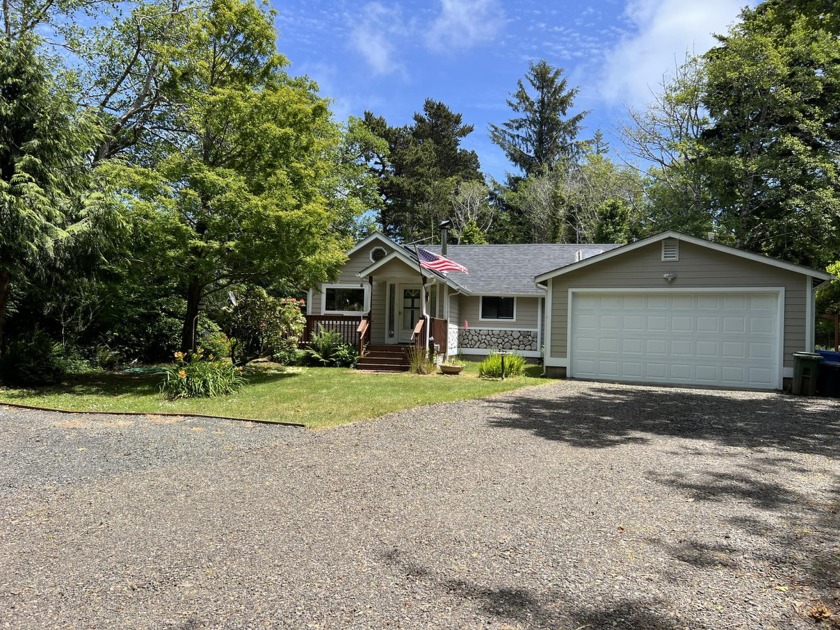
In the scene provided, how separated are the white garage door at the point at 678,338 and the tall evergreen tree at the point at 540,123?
2969 cm

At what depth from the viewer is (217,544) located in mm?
3512

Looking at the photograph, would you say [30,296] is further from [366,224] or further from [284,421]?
[366,224]

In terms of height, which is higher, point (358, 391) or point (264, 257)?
point (264, 257)

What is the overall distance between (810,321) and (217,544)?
13167 mm

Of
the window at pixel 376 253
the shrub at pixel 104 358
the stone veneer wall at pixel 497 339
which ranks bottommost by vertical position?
the shrub at pixel 104 358

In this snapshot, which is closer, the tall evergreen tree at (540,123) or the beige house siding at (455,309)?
the beige house siding at (455,309)

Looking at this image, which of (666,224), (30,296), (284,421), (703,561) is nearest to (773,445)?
(703,561)

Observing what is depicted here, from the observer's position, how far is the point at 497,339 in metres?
18.7

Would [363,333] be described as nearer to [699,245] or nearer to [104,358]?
[104,358]

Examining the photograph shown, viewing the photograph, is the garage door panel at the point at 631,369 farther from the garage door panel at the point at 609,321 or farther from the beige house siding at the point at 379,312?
the beige house siding at the point at 379,312

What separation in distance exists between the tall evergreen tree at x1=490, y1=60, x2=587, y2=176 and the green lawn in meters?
31.9

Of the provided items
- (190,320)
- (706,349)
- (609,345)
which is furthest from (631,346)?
(190,320)

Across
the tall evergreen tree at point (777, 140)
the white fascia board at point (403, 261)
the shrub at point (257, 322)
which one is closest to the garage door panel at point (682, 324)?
the white fascia board at point (403, 261)

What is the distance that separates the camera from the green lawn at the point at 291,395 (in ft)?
27.3
